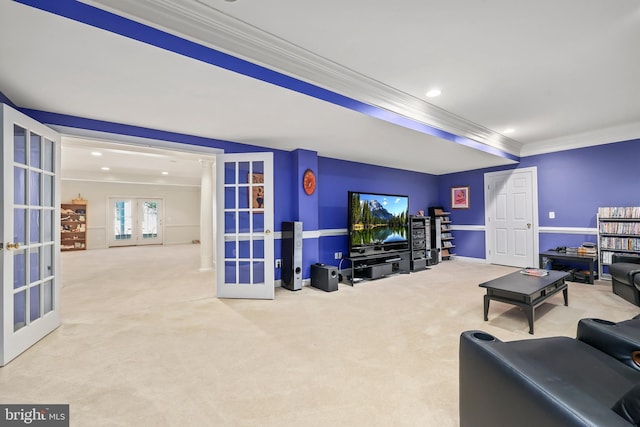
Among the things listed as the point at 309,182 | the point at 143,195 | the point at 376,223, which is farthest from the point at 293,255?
the point at 143,195

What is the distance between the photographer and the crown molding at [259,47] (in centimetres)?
169

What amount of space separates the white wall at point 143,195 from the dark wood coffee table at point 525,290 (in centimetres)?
1055

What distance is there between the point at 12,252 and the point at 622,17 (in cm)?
477

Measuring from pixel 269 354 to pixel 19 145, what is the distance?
8.83 ft

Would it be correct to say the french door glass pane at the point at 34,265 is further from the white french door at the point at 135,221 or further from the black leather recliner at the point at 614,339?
the white french door at the point at 135,221

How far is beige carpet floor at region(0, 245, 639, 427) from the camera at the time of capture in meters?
1.61

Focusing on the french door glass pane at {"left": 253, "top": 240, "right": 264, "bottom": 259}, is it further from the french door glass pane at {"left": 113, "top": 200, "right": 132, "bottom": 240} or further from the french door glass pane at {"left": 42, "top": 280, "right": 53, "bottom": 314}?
the french door glass pane at {"left": 113, "top": 200, "right": 132, "bottom": 240}

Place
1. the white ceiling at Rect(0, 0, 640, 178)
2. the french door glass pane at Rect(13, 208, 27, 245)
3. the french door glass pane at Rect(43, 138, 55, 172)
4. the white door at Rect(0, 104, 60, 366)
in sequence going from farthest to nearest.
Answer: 1. the french door glass pane at Rect(43, 138, 55, 172)
2. the french door glass pane at Rect(13, 208, 27, 245)
3. the white door at Rect(0, 104, 60, 366)
4. the white ceiling at Rect(0, 0, 640, 178)

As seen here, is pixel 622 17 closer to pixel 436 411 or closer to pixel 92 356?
pixel 436 411

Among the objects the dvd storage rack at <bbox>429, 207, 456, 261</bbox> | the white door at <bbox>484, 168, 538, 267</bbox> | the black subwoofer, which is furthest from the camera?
the dvd storage rack at <bbox>429, 207, 456, 261</bbox>

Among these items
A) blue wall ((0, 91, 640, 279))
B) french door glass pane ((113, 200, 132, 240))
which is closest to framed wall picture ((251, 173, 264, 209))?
blue wall ((0, 91, 640, 279))

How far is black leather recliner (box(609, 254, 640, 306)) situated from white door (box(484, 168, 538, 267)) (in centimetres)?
156

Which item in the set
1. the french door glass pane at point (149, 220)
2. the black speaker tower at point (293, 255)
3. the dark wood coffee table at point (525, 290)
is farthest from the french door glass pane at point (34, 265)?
the french door glass pane at point (149, 220)

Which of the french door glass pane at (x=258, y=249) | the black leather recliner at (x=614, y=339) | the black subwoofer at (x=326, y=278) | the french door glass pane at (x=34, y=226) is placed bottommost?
the black subwoofer at (x=326, y=278)
